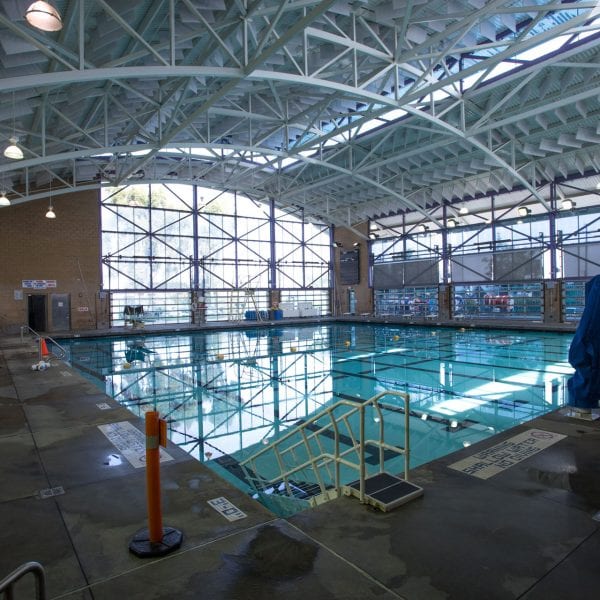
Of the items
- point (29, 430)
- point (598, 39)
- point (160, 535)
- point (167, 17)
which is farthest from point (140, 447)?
point (598, 39)

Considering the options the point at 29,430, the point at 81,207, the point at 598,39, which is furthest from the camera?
the point at 81,207

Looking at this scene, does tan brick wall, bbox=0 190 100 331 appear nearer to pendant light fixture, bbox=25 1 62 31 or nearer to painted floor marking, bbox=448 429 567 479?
pendant light fixture, bbox=25 1 62 31

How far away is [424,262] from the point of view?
91.1ft

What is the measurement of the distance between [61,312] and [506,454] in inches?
913

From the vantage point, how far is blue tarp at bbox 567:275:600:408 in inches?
212

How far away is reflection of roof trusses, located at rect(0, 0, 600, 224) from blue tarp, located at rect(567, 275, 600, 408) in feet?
21.4

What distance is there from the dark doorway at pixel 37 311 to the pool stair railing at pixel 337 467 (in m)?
19.8

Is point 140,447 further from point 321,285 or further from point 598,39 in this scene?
point 321,285

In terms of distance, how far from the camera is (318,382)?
10859 millimetres

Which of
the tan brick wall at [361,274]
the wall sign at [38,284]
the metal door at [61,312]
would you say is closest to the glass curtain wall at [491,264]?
the tan brick wall at [361,274]

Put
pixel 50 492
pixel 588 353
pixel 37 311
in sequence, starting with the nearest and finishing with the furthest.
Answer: pixel 50 492, pixel 588 353, pixel 37 311

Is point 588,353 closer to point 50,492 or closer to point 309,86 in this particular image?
point 50,492

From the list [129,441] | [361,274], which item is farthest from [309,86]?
[361,274]

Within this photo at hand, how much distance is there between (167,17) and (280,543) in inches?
465
